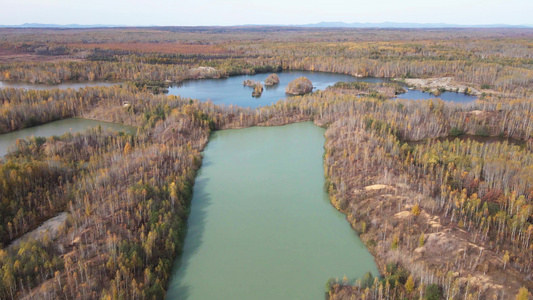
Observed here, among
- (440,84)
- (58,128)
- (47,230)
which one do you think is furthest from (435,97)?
(47,230)

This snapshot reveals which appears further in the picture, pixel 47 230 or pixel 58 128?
pixel 58 128

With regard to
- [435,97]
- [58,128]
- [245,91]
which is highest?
[245,91]

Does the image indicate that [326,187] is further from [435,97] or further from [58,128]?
[435,97]

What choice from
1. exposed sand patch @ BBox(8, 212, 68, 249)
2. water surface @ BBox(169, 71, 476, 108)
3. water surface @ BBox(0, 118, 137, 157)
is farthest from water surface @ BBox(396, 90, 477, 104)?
exposed sand patch @ BBox(8, 212, 68, 249)

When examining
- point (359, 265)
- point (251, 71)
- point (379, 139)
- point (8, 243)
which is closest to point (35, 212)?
point (8, 243)

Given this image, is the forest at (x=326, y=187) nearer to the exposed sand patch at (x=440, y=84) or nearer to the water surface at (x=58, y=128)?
the water surface at (x=58, y=128)

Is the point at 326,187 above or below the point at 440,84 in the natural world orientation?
below
